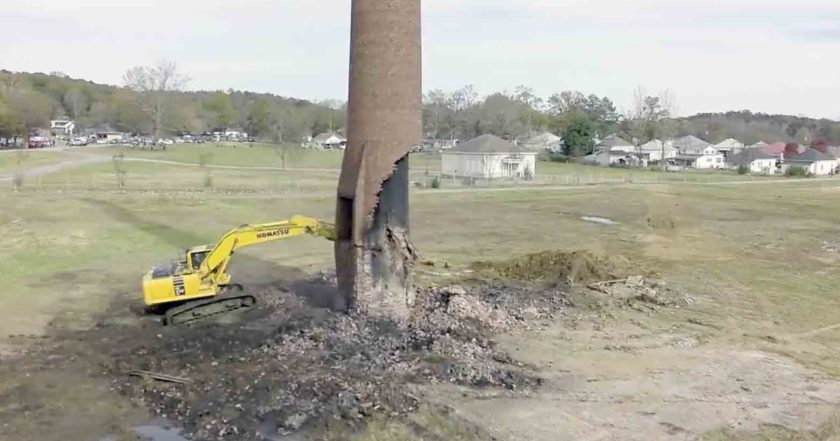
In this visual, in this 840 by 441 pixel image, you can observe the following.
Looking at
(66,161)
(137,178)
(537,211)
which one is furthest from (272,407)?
(66,161)

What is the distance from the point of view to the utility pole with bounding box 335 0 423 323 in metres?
14.7

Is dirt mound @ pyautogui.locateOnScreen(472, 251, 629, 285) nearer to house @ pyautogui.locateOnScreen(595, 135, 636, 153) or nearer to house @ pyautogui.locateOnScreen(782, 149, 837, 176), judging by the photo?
house @ pyautogui.locateOnScreen(782, 149, 837, 176)

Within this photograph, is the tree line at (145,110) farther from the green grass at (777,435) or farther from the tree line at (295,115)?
the green grass at (777,435)

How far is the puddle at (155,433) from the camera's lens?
10.2m

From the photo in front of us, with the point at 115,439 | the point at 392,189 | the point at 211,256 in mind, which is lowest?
the point at 115,439

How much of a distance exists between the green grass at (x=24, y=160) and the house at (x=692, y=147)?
87.0 metres

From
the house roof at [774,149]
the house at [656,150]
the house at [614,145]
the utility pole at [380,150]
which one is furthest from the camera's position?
the house roof at [774,149]

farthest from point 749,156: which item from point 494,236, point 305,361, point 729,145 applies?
point 305,361

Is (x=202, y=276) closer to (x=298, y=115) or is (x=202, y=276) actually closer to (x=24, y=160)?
(x=24, y=160)

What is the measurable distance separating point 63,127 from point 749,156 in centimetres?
11146

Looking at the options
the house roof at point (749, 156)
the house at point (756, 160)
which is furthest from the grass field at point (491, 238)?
the house roof at point (749, 156)

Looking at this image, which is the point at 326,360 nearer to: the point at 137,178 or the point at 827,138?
the point at 137,178

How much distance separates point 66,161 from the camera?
237 ft

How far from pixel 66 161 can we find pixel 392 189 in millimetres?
65500
